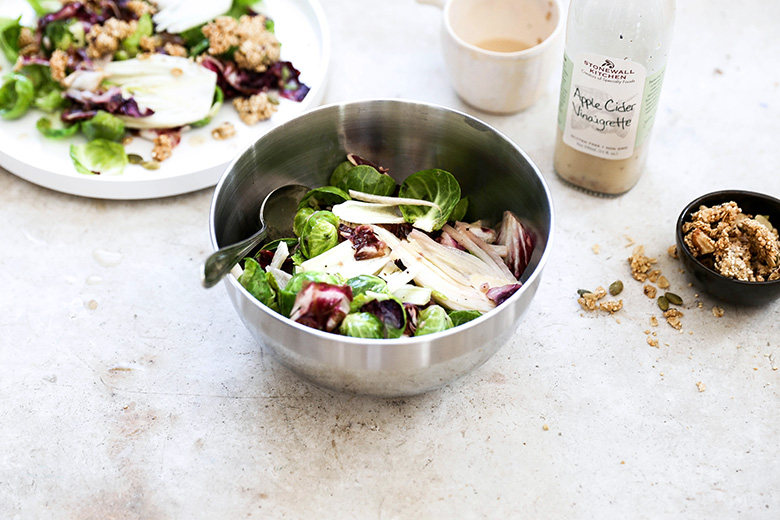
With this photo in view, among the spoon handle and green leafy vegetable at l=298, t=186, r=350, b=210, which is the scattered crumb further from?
the spoon handle

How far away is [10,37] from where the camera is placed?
170 centimetres

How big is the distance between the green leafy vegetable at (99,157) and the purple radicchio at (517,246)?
77 centimetres

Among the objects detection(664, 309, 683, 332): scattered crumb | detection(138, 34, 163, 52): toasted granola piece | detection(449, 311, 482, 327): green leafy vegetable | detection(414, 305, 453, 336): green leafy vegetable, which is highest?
detection(138, 34, 163, 52): toasted granola piece

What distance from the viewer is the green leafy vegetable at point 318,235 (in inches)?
48.1

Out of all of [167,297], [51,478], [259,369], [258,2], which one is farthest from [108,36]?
[51,478]

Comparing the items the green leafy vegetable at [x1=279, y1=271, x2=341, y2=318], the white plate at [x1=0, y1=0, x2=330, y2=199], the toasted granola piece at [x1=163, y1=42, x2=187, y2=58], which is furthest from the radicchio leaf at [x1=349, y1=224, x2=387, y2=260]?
the toasted granola piece at [x1=163, y1=42, x2=187, y2=58]

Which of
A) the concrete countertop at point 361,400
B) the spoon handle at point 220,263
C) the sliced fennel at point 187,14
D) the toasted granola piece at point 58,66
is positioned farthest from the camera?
the sliced fennel at point 187,14

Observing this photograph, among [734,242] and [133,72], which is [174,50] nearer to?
[133,72]

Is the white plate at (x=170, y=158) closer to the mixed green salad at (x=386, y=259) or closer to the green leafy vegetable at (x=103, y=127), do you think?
the green leafy vegetable at (x=103, y=127)

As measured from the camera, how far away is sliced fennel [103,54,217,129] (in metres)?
1.59

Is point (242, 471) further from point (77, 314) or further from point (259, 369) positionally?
point (77, 314)

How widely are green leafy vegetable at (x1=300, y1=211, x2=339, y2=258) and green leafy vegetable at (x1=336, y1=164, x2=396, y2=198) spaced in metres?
0.13

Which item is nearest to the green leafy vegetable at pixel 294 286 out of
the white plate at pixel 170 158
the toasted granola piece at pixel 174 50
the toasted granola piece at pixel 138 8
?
the white plate at pixel 170 158

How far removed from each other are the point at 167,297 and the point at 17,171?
1.47 ft
